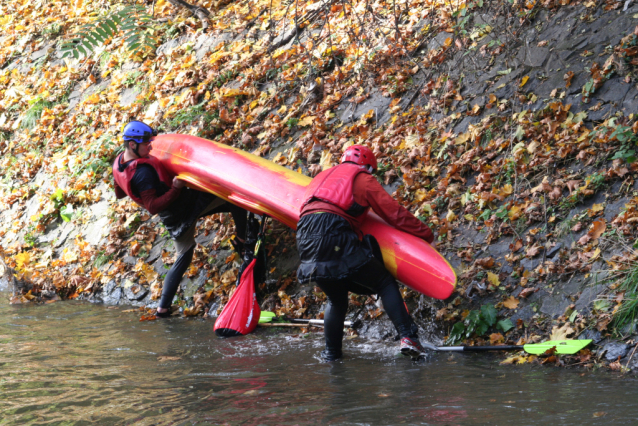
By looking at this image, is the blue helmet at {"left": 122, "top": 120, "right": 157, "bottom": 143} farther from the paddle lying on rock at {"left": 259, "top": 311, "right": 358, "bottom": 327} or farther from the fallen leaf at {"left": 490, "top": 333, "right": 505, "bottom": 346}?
the fallen leaf at {"left": 490, "top": 333, "right": 505, "bottom": 346}

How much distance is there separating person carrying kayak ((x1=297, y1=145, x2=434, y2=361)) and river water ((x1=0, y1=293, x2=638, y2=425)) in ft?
1.12

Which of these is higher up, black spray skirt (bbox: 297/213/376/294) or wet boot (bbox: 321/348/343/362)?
black spray skirt (bbox: 297/213/376/294)

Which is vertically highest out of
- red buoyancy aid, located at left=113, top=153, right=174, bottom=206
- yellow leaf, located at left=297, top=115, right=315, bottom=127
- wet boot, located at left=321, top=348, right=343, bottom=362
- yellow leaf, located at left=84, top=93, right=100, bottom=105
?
yellow leaf, located at left=84, top=93, right=100, bottom=105

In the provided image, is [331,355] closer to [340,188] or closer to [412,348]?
[412,348]

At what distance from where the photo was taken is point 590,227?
471 cm

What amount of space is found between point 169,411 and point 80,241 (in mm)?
5940

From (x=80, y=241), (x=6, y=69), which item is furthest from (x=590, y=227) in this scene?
(x=6, y=69)

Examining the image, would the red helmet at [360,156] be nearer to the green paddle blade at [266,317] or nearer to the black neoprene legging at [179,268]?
the green paddle blade at [266,317]

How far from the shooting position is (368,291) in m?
4.74

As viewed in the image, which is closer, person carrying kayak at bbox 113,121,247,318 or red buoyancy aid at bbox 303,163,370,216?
red buoyancy aid at bbox 303,163,370,216

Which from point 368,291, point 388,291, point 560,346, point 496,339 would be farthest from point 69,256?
point 560,346

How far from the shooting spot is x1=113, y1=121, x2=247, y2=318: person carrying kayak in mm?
6207

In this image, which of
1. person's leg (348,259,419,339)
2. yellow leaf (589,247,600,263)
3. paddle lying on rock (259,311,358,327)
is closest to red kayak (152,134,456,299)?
person's leg (348,259,419,339)

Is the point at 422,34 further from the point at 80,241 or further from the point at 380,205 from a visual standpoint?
the point at 80,241
